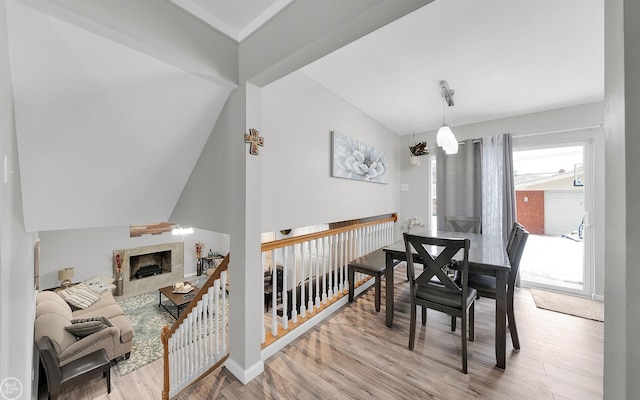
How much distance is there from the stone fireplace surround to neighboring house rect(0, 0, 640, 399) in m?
3.83

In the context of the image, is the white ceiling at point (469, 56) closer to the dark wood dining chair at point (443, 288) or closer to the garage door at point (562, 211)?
the garage door at point (562, 211)

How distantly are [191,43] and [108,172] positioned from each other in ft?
3.77

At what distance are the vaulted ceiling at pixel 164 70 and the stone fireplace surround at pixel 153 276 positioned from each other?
15.1 feet

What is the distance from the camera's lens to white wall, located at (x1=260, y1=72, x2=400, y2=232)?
7.01 ft

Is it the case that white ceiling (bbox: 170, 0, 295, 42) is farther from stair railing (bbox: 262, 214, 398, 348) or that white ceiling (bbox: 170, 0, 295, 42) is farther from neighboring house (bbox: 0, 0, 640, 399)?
stair railing (bbox: 262, 214, 398, 348)

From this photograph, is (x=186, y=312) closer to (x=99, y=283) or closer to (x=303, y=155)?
(x=303, y=155)

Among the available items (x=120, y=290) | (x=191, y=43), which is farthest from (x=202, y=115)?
(x=120, y=290)

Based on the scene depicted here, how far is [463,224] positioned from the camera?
12.0ft

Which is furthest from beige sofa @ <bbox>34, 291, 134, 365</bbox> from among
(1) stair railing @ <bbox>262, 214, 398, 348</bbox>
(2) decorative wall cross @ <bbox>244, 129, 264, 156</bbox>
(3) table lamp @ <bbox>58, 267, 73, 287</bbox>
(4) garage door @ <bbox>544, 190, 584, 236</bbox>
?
(4) garage door @ <bbox>544, 190, 584, 236</bbox>

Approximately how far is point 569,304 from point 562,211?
131 centimetres

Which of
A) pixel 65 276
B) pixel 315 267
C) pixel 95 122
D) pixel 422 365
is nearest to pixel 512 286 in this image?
pixel 422 365

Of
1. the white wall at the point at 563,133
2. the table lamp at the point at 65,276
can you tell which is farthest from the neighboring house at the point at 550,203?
the table lamp at the point at 65,276

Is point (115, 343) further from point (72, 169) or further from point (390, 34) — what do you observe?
point (390, 34)

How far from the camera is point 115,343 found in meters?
3.48
